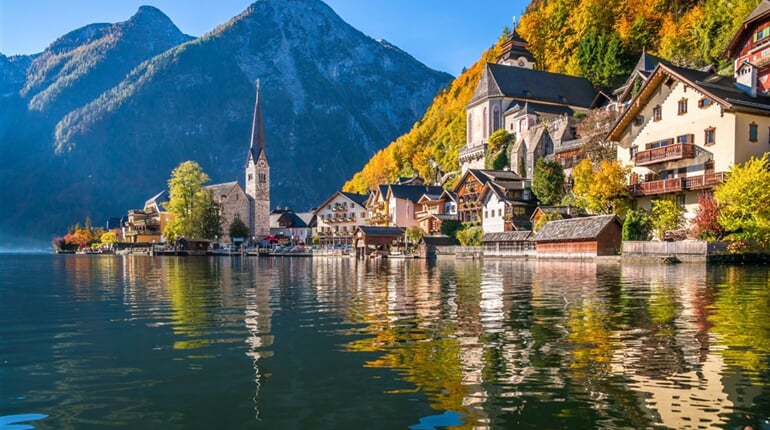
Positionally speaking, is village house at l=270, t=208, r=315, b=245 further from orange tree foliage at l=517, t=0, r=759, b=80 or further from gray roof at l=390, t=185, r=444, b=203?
orange tree foliage at l=517, t=0, r=759, b=80

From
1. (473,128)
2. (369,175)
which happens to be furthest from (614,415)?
(369,175)

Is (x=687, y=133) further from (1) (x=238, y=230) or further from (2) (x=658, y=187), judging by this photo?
(1) (x=238, y=230)

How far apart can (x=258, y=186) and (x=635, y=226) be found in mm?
109156

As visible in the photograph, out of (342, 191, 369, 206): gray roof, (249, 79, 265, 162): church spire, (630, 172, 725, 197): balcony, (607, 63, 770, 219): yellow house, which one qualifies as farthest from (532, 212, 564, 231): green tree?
(249, 79, 265, 162): church spire

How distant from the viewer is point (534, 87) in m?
104

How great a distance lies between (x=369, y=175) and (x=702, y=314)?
455 ft

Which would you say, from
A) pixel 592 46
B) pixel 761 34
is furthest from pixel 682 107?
pixel 592 46

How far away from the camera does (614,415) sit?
7.04 metres

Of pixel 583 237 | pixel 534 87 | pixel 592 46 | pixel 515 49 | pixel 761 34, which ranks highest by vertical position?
pixel 515 49

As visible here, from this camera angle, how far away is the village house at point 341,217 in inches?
4695

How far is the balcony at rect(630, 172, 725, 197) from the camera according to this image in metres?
46.9

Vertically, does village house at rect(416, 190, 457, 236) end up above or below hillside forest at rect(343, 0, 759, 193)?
below

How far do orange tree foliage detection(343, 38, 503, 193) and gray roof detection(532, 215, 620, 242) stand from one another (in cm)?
5532

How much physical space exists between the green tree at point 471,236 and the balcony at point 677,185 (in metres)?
25.6
